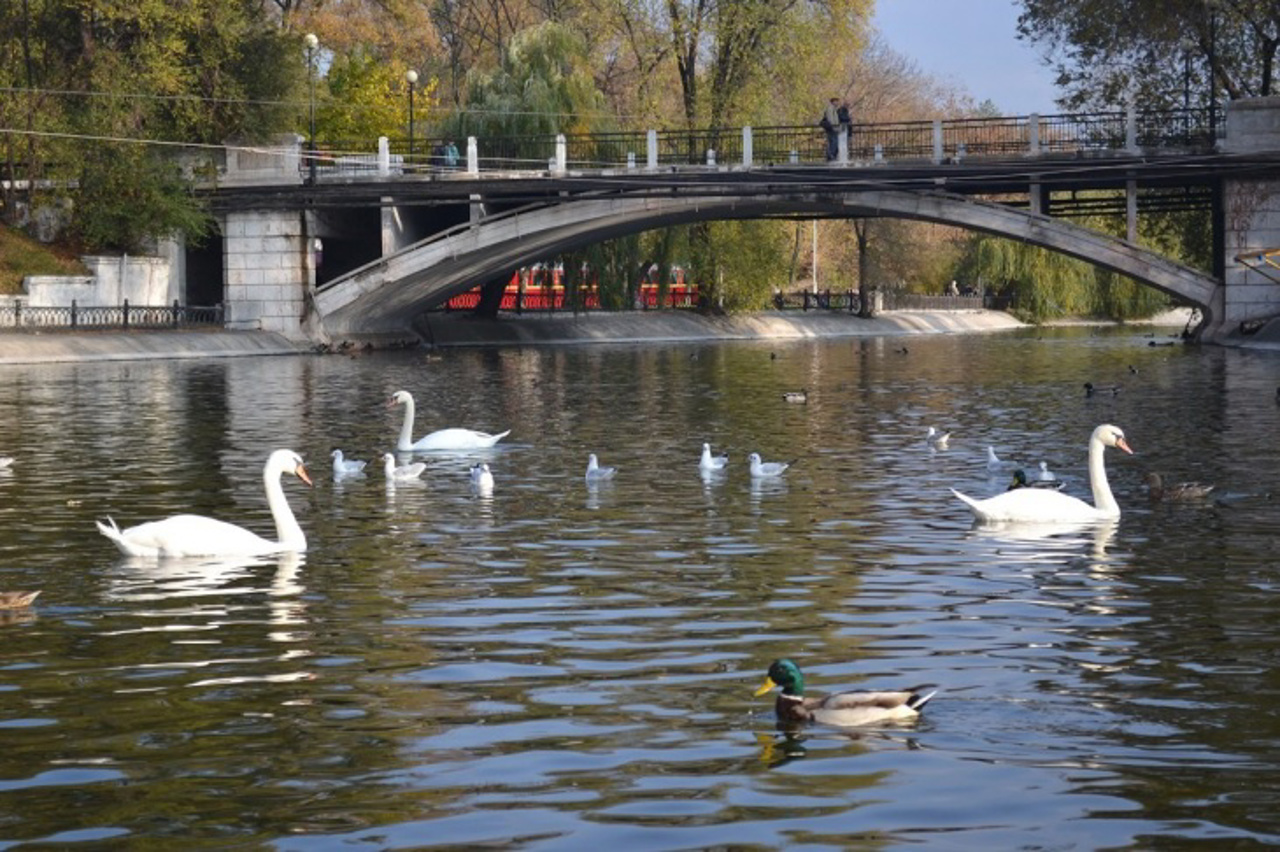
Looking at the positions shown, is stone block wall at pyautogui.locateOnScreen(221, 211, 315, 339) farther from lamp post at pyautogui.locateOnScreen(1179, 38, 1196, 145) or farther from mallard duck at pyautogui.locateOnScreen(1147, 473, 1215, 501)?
mallard duck at pyautogui.locateOnScreen(1147, 473, 1215, 501)

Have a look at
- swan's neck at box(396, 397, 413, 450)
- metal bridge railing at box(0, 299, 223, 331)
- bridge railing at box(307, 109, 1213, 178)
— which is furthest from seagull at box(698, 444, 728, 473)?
metal bridge railing at box(0, 299, 223, 331)

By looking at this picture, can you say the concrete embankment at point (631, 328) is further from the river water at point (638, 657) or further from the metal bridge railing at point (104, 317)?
the river water at point (638, 657)

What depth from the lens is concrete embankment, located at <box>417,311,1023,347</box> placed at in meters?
83.9

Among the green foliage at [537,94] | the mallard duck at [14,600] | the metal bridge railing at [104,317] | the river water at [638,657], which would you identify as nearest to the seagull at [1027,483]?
the river water at [638,657]

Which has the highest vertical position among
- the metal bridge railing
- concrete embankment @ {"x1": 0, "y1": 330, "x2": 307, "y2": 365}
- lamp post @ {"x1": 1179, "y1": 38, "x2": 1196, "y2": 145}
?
lamp post @ {"x1": 1179, "y1": 38, "x2": 1196, "y2": 145}

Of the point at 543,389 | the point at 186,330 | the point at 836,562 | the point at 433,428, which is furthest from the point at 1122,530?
the point at 186,330

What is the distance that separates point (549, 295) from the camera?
9525 centimetres

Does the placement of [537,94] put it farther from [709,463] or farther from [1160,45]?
[709,463]

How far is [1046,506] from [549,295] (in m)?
75.5

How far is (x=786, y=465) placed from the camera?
85.0 ft

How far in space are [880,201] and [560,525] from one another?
158ft

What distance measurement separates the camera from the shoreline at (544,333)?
208 feet

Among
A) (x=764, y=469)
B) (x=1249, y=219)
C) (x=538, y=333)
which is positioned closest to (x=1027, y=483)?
(x=764, y=469)

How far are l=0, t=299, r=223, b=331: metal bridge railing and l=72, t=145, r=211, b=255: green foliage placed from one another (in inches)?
106
